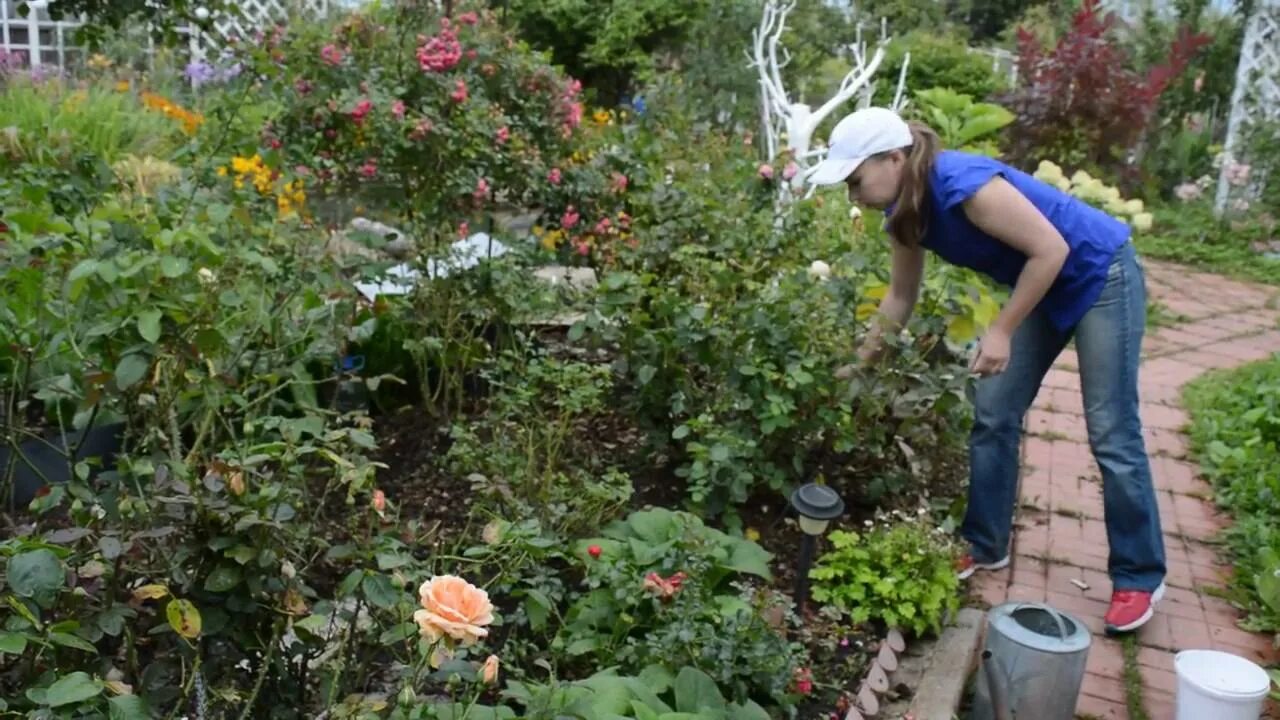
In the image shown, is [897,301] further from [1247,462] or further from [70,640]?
[70,640]

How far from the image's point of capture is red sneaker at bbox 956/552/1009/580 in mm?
3168

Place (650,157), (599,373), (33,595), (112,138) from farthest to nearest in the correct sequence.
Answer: (112,138) → (650,157) → (599,373) → (33,595)

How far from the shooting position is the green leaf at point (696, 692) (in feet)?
6.90

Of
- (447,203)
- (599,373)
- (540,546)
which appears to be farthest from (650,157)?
(540,546)

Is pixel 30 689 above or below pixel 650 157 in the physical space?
below

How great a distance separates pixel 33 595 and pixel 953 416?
268 centimetres

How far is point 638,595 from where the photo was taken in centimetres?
235

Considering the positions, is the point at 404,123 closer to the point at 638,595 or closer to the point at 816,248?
the point at 816,248

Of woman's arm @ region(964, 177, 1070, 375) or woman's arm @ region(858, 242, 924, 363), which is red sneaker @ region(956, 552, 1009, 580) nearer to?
woman's arm @ region(858, 242, 924, 363)

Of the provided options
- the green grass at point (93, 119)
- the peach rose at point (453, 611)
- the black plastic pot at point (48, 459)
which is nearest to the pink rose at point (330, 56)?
the green grass at point (93, 119)

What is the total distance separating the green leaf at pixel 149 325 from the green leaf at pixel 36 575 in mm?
589

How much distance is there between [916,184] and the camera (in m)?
2.70

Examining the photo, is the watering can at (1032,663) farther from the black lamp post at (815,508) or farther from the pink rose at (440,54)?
the pink rose at (440,54)

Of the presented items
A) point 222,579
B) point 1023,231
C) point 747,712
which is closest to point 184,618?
point 222,579
